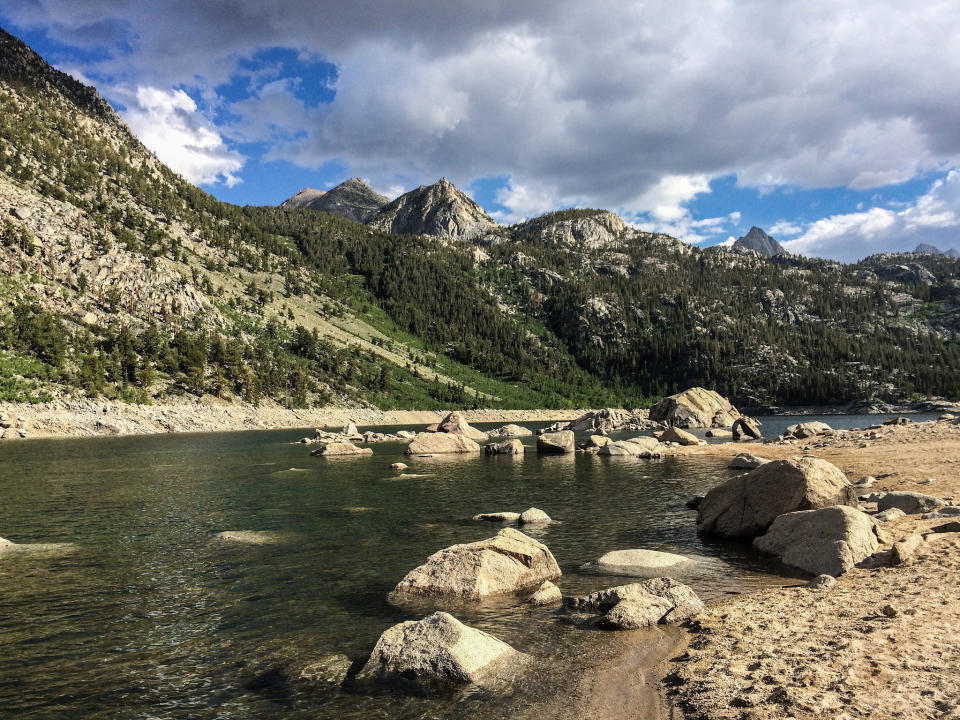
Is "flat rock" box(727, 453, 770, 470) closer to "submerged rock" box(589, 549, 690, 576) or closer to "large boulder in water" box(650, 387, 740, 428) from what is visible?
"submerged rock" box(589, 549, 690, 576)

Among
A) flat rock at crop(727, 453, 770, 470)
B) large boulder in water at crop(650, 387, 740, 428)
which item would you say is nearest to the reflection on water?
flat rock at crop(727, 453, 770, 470)

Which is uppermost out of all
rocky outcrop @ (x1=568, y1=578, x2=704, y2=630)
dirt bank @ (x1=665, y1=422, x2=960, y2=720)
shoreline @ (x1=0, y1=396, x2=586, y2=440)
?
shoreline @ (x1=0, y1=396, x2=586, y2=440)

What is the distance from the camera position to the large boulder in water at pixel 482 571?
1855 centimetres

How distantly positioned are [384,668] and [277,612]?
6072mm

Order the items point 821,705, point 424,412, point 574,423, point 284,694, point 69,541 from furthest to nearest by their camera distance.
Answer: point 424,412 → point 574,423 → point 69,541 → point 284,694 → point 821,705

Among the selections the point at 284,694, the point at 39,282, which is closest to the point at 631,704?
the point at 284,694

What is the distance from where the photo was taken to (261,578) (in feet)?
67.1

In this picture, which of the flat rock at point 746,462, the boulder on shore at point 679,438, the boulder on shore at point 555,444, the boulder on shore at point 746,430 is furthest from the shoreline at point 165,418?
the flat rock at point 746,462

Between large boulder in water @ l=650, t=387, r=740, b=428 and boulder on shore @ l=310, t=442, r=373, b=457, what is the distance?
100151 millimetres

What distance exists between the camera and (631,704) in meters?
11.2

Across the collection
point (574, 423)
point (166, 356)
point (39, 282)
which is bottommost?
point (574, 423)

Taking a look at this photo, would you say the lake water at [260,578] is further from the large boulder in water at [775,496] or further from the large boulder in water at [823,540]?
the large boulder in water at [775,496]

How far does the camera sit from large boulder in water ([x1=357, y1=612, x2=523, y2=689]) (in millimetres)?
12461

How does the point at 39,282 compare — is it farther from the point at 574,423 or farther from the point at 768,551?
the point at 768,551
